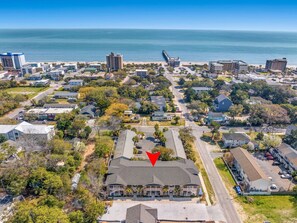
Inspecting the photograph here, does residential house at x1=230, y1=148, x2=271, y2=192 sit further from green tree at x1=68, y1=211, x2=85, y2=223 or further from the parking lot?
green tree at x1=68, y1=211, x2=85, y2=223

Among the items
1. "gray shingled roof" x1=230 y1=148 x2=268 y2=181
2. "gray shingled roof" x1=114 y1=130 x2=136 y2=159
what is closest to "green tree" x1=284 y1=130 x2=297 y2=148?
"gray shingled roof" x1=230 y1=148 x2=268 y2=181

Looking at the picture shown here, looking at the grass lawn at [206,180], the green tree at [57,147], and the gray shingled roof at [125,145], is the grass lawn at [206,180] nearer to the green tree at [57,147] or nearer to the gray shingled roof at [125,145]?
the gray shingled roof at [125,145]

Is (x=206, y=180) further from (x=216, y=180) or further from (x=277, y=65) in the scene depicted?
(x=277, y=65)

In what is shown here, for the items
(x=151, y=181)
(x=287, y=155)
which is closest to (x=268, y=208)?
(x=287, y=155)

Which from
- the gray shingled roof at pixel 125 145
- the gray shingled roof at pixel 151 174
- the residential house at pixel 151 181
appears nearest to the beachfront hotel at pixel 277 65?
the gray shingled roof at pixel 125 145

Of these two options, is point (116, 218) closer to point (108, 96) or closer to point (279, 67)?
point (108, 96)
